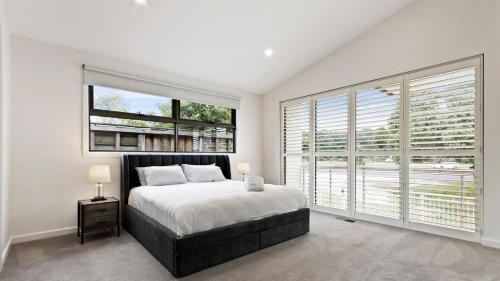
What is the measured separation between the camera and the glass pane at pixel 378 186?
3.93 m

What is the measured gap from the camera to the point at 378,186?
413 centimetres

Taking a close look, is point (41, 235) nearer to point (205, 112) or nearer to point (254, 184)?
point (254, 184)

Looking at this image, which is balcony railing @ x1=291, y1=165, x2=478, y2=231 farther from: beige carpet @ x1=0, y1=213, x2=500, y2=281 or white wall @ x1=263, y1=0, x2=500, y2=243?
beige carpet @ x1=0, y1=213, x2=500, y2=281

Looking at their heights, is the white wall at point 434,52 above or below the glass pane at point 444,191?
above

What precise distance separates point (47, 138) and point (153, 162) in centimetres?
143

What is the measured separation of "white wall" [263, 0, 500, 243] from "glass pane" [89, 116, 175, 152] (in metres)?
2.91

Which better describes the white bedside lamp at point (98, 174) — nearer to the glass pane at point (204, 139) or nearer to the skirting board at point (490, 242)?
the glass pane at point (204, 139)

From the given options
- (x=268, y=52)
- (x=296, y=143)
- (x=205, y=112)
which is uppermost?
(x=268, y=52)

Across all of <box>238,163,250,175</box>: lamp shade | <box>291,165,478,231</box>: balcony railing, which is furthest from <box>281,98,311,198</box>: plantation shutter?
<box>238,163,250,175</box>: lamp shade

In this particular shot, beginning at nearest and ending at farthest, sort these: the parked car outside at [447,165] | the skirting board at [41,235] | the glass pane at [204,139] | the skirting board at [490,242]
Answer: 1. the skirting board at [490,242]
2. the skirting board at [41,235]
3. the parked car outside at [447,165]
4. the glass pane at [204,139]

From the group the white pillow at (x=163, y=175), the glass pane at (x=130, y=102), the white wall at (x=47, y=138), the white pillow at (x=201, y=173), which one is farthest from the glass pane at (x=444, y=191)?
the white wall at (x=47, y=138)

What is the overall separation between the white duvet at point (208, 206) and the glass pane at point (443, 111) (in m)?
2.03

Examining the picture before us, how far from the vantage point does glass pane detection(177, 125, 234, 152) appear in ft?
15.9

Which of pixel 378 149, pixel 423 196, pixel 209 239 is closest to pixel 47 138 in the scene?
pixel 209 239
